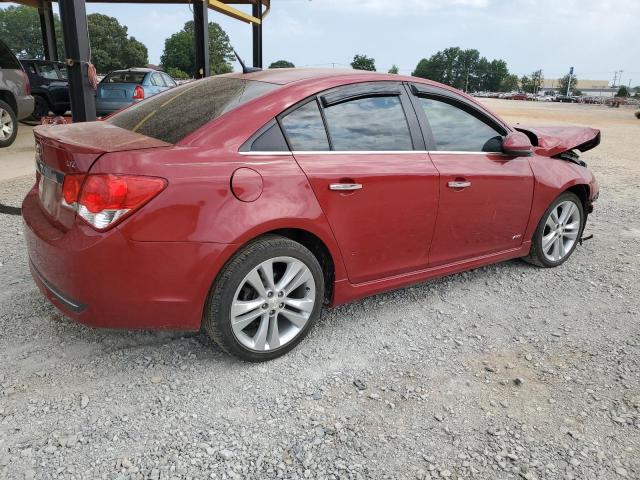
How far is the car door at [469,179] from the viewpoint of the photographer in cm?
332

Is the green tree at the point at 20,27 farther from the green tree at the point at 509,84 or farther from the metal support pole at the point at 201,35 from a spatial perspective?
the metal support pole at the point at 201,35

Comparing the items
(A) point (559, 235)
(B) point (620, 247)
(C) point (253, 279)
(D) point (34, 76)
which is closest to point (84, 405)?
(C) point (253, 279)

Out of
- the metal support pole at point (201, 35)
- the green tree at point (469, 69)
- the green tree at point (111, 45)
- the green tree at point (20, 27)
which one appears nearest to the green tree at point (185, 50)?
the green tree at point (111, 45)

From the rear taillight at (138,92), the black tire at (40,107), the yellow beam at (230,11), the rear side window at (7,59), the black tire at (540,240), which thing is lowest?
the black tire at (540,240)

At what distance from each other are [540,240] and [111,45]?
323 ft

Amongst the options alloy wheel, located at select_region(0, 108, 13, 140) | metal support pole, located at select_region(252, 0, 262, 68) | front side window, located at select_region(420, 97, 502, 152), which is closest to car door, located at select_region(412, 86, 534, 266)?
front side window, located at select_region(420, 97, 502, 152)

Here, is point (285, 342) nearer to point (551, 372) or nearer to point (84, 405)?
point (84, 405)

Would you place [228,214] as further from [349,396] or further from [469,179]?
[469,179]

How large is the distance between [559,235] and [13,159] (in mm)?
7962

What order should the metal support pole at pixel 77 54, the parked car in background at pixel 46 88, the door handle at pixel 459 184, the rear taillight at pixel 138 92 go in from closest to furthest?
the door handle at pixel 459 184
the metal support pole at pixel 77 54
the rear taillight at pixel 138 92
the parked car in background at pixel 46 88

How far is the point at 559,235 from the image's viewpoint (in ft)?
14.3

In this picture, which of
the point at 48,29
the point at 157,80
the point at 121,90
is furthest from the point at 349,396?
the point at 48,29

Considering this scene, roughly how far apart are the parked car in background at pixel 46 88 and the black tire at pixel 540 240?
1213 cm

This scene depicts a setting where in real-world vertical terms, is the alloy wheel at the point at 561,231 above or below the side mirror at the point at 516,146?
below
